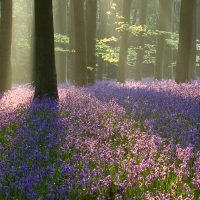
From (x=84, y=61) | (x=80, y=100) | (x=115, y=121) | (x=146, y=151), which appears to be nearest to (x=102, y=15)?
(x=84, y=61)

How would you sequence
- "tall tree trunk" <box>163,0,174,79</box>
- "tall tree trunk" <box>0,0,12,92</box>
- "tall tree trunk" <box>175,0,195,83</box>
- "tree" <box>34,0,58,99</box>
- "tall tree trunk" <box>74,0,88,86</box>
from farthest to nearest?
1. "tall tree trunk" <box>163,0,174,79</box>
2. "tall tree trunk" <box>74,0,88,86</box>
3. "tall tree trunk" <box>0,0,12,92</box>
4. "tall tree trunk" <box>175,0,195,83</box>
5. "tree" <box>34,0,58,99</box>

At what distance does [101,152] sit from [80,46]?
10.3 meters

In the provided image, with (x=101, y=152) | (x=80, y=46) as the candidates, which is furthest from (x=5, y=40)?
(x=101, y=152)

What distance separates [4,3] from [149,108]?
971 centimetres

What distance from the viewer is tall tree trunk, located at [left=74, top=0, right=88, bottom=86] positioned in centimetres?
1432

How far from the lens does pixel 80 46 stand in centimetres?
1436

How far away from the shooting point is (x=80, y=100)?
9383 millimetres

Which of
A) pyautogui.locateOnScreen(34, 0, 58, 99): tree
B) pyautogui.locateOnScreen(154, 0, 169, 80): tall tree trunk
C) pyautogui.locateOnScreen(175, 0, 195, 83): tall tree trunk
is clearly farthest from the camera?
pyautogui.locateOnScreen(154, 0, 169, 80): tall tree trunk

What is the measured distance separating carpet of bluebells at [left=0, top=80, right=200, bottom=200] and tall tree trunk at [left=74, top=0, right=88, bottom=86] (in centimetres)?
587

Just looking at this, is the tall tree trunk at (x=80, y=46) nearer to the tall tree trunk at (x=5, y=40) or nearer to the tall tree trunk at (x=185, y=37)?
the tall tree trunk at (x=5, y=40)

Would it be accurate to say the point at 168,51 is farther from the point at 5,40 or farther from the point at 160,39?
the point at 5,40

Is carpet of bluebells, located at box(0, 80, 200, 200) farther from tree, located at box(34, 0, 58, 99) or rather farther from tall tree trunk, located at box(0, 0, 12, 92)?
tall tree trunk, located at box(0, 0, 12, 92)

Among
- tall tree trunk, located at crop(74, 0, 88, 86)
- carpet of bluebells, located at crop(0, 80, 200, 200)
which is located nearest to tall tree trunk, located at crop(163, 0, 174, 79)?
tall tree trunk, located at crop(74, 0, 88, 86)

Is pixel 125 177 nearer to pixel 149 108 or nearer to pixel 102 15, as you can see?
pixel 149 108
